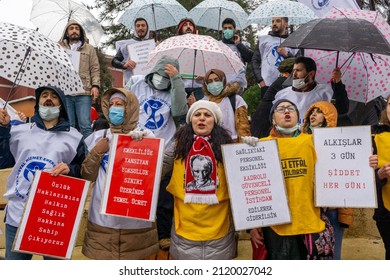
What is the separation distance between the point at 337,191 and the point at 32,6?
242 inches

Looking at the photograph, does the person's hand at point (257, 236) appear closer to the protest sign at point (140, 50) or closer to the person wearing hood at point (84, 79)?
the person wearing hood at point (84, 79)

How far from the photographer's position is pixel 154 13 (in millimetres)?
8711

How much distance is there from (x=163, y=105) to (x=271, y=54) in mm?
2838

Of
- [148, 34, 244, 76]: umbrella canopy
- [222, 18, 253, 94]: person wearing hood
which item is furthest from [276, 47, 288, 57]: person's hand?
[148, 34, 244, 76]: umbrella canopy

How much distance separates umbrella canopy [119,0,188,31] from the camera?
28.2 feet

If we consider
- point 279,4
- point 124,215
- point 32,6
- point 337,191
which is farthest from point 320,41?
point 32,6

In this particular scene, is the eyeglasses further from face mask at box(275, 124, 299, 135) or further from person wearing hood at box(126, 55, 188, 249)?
person wearing hood at box(126, 55, 188, 249)

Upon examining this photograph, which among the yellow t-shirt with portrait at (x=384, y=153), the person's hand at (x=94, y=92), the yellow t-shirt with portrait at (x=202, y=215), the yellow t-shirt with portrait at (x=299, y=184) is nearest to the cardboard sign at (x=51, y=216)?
the yellow t-shirt with portrait at (x=202, y=215)

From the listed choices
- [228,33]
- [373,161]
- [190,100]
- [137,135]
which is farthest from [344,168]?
[228,33]

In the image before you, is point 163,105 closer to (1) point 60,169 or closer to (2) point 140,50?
(1) point 60,169

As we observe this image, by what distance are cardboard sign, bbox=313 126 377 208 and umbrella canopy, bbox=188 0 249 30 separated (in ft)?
18.2

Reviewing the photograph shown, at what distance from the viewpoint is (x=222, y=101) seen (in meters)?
6.27

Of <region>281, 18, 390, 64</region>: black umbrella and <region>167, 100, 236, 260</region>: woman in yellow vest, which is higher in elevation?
<region>281, 18, 390, 64</region>: black umbrella

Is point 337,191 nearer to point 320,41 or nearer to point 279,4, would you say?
point 320,41
